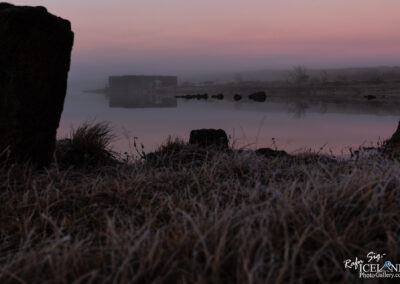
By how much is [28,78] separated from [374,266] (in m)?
4.31

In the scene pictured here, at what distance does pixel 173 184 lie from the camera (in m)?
4.42

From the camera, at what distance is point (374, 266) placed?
2352mm

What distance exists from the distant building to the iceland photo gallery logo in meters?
121

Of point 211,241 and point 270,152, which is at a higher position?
point 211,241

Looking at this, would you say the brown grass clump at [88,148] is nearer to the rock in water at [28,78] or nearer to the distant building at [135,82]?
the rock in water at [28,78]

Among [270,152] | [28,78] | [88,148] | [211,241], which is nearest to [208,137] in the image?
[270,152]

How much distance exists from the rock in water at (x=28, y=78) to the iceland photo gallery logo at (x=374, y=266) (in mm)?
3982

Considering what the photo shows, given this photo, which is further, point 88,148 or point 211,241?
point 88,148

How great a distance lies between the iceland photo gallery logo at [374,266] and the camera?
2289 mm

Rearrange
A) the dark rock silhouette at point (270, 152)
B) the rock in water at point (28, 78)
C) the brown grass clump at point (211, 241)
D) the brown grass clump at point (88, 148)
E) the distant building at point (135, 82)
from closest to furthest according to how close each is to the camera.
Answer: the brown grass clump at point (211, 241) → the rock in water at point (28, 78) → the brown grass clump at point (88, 148) → the dark rock silhouette at point (270, 152) → the distant building at point (135, 82)

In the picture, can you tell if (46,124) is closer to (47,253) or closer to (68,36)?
Result: (68,36)

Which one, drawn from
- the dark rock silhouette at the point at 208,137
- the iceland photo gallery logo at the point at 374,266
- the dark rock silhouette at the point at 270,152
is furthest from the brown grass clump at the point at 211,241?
the dark rock silhouette at the point at 208,137

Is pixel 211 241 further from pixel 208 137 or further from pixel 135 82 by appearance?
pixel 135 82

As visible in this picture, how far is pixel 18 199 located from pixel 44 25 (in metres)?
2.30
